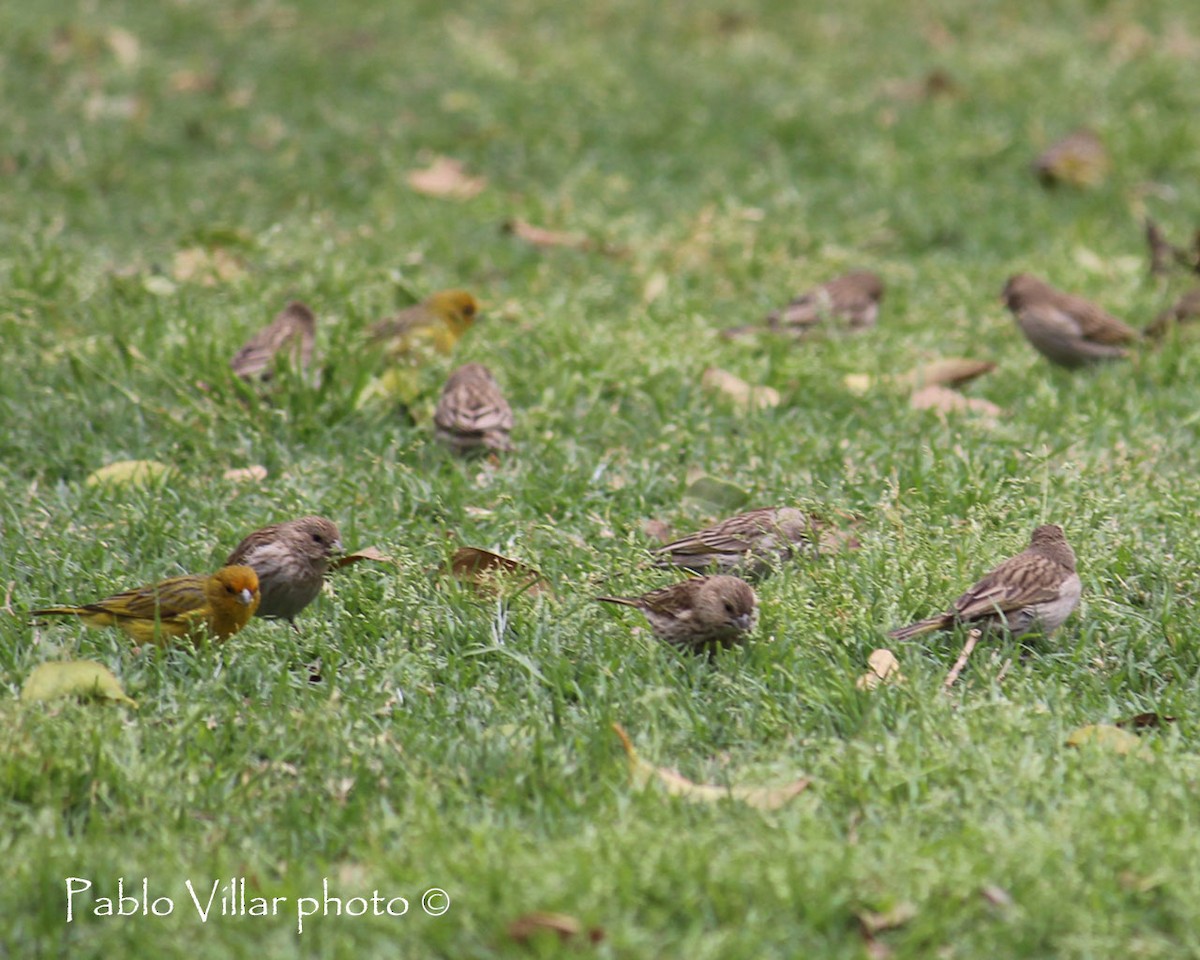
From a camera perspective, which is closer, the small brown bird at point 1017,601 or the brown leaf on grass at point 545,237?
the small brown bird at point 1017,601

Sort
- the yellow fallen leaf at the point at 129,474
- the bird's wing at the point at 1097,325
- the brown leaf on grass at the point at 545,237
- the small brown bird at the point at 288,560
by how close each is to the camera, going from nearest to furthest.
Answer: the small brown bird at the point at 288,560
the yellow fallen leaf at the point at 129,474
the bird's wing at the point at 1097,325
the brown leaf on grass at the point at 545,237

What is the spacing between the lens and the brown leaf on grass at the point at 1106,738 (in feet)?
13.8

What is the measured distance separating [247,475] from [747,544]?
2.19 m

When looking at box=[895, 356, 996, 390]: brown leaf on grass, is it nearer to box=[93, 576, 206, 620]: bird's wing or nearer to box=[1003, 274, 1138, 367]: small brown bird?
box=[1003, 274, 1138, 367]: small brown bird

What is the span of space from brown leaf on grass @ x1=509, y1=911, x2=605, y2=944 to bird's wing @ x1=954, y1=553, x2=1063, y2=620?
198cm

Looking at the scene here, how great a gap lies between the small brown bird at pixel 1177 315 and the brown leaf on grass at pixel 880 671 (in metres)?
3.90

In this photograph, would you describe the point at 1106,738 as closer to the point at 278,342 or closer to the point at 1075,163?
the point at 278,342

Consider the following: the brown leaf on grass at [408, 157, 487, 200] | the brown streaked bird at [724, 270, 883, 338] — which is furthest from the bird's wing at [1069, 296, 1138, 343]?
the brown leaf on grass at [408, 157, 487, 200]

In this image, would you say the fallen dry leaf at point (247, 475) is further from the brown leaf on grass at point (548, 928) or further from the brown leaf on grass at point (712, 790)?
the brown leaf on grass at point (548, 928)

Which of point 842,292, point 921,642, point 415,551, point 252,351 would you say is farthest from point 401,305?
point 921,642

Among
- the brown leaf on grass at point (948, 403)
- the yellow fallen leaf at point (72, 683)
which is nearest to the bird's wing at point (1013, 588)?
the brown leaf on grass at point (948, 403)

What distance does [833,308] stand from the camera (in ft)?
26.4

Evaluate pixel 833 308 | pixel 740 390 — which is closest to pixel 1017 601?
pixel 740 390

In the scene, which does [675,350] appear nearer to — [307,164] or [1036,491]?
[1036,491]
